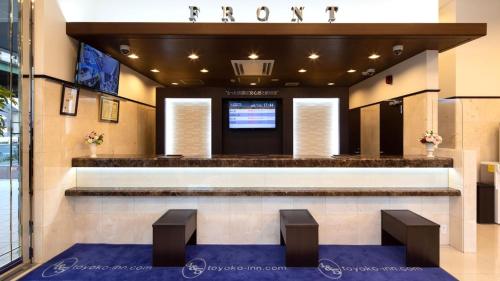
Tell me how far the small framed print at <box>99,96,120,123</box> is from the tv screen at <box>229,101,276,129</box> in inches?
113

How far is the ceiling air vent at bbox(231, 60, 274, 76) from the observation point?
5320 millimetres

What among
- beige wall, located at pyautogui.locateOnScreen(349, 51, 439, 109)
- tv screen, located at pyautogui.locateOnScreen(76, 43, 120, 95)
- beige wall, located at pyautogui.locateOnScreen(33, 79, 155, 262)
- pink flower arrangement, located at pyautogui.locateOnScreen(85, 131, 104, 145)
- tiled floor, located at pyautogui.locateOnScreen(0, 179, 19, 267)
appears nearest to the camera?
tiled floor, located at pyautogui.locateOnScreen(0, 179, 19, 267)

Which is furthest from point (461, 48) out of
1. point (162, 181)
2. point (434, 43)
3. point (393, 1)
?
point (162, 181)

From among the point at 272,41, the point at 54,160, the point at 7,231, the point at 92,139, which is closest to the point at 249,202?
the point at 272,41

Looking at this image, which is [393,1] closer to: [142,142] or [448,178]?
[448,178]

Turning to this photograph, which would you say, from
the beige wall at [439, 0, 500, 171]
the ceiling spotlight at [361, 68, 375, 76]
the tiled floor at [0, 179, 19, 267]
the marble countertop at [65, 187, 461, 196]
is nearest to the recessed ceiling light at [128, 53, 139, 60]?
the marble countertop at [65, 187, 461, 196]

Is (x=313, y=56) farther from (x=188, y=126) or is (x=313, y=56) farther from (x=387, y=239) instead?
(x=188, y=126)

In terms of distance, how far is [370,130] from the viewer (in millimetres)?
6992

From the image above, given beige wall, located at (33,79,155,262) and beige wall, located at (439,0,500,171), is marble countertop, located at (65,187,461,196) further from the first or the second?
beige wall, located at (439,0,500,171)

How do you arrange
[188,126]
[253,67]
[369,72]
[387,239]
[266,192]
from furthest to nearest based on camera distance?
1. [188,126]
2. [369,72]
3. [253,67]
4. [387,239]
5. [266,192]

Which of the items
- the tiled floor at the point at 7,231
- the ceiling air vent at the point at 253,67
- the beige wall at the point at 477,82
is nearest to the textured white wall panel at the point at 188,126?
the ceiling air vent at the point at 253,67

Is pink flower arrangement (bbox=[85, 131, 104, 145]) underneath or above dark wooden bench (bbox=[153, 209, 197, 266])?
above

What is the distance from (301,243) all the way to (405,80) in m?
3.98

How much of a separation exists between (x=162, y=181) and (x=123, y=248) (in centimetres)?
104
